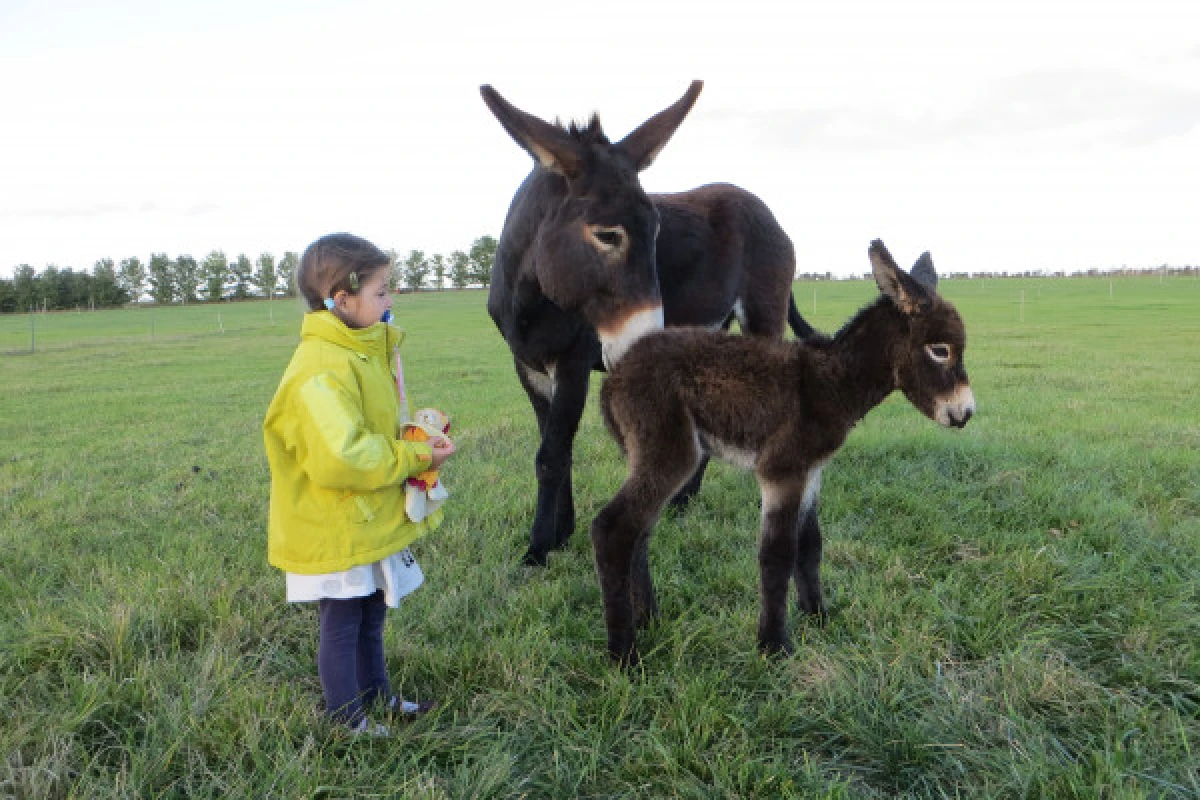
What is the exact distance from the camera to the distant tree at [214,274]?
98250mm

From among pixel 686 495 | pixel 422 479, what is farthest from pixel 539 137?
pixel 686 495

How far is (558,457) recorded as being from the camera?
4.85 meters

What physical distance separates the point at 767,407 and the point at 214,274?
376ft

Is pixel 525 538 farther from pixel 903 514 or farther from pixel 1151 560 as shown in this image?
pixel 1151 560

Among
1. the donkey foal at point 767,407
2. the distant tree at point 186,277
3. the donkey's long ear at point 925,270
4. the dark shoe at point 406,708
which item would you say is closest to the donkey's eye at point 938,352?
the donkey foal at point 767,407

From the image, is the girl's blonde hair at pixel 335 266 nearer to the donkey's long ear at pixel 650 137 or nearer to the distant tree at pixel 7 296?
the donkey's long ear at pixel 650 137

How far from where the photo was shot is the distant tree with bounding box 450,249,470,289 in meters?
102

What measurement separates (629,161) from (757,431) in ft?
6.43

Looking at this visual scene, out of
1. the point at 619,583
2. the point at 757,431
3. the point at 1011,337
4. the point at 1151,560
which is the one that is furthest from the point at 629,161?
the point at 1011,337

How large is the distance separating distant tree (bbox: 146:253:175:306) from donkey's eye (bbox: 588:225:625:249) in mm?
118915

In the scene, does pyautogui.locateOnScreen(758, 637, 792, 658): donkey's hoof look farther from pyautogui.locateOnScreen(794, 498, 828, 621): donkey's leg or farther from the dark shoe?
the dark shoe

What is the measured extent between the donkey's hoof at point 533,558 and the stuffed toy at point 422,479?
1759 mm

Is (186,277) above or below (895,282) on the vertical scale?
above

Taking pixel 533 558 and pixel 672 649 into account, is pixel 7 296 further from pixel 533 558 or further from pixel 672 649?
pixel 672 649
